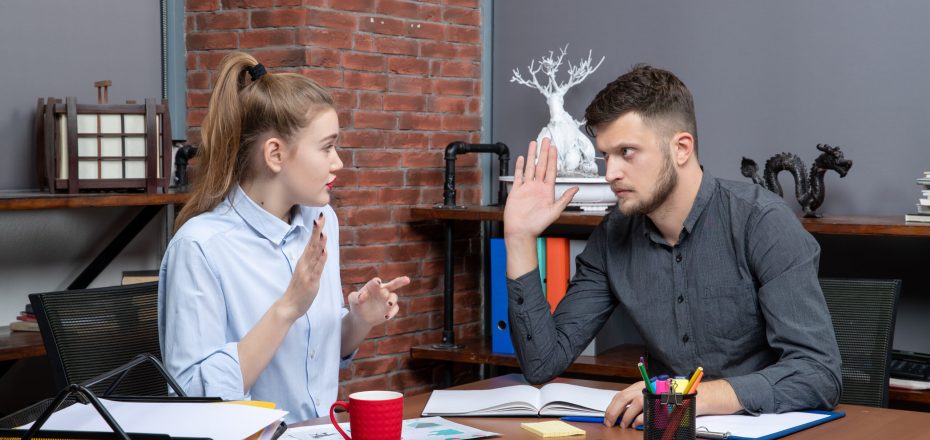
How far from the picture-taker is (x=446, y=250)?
350cm

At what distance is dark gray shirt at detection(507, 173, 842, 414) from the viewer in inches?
77.2

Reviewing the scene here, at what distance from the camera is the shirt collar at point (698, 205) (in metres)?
2.12

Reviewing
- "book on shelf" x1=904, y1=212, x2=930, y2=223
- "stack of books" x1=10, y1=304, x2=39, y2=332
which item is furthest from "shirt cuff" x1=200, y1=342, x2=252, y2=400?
"book on shelf" x1=904, y1=212, x2=930, y2=223

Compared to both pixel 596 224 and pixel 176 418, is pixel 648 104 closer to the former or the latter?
pixel 596 224

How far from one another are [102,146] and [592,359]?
1558 mm

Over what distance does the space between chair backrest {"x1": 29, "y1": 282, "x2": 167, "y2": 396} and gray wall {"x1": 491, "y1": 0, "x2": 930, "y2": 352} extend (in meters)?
2.01

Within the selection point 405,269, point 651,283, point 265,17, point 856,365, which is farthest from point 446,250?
point 856,365

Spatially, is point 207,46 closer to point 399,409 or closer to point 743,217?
point 743,217

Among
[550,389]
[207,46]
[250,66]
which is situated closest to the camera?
[550,389]

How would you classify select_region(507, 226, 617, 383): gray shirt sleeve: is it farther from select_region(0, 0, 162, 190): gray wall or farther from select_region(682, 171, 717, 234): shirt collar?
select_region(0, 0, 162, 190): gray wall

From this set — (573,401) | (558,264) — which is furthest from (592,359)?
(573,401)

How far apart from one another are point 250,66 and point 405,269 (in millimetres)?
1589

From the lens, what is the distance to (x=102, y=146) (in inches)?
114

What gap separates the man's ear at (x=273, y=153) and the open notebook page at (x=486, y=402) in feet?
1.73
